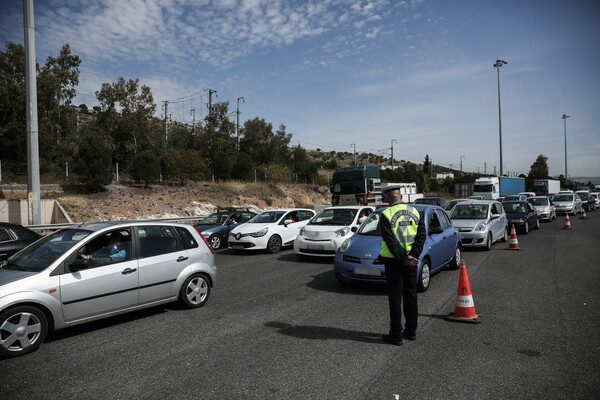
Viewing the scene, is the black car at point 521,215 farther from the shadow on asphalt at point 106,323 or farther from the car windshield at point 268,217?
the shadow on asphalt at point 106,323

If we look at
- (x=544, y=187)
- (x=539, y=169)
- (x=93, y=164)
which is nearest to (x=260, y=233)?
(x=93, y=164)

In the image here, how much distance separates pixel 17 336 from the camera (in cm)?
448

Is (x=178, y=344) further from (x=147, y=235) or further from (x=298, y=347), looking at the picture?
(x=147, y=235)

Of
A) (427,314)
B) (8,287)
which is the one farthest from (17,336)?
(427,314)

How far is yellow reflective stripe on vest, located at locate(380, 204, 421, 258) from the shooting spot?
4727 millimetres

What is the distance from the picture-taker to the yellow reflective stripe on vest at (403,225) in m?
4.73

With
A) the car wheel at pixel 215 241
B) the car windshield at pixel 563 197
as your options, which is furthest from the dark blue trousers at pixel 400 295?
the car windshield at pixel 563 197

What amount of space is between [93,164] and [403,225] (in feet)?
81.6

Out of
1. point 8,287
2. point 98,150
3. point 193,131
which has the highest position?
point 193,131

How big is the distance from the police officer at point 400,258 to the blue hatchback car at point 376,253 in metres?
1.64

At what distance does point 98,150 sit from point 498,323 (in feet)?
81.8

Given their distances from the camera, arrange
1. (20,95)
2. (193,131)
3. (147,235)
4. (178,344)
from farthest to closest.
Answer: (193,131) → (20,95) → (147,235) → (178,344)

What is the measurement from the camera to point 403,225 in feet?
15.6

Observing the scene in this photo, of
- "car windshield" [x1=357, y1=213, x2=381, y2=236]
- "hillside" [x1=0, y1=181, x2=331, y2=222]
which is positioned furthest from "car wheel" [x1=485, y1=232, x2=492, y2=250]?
"hillside" [x1=0, y1=181, x2=331, y2=222]
